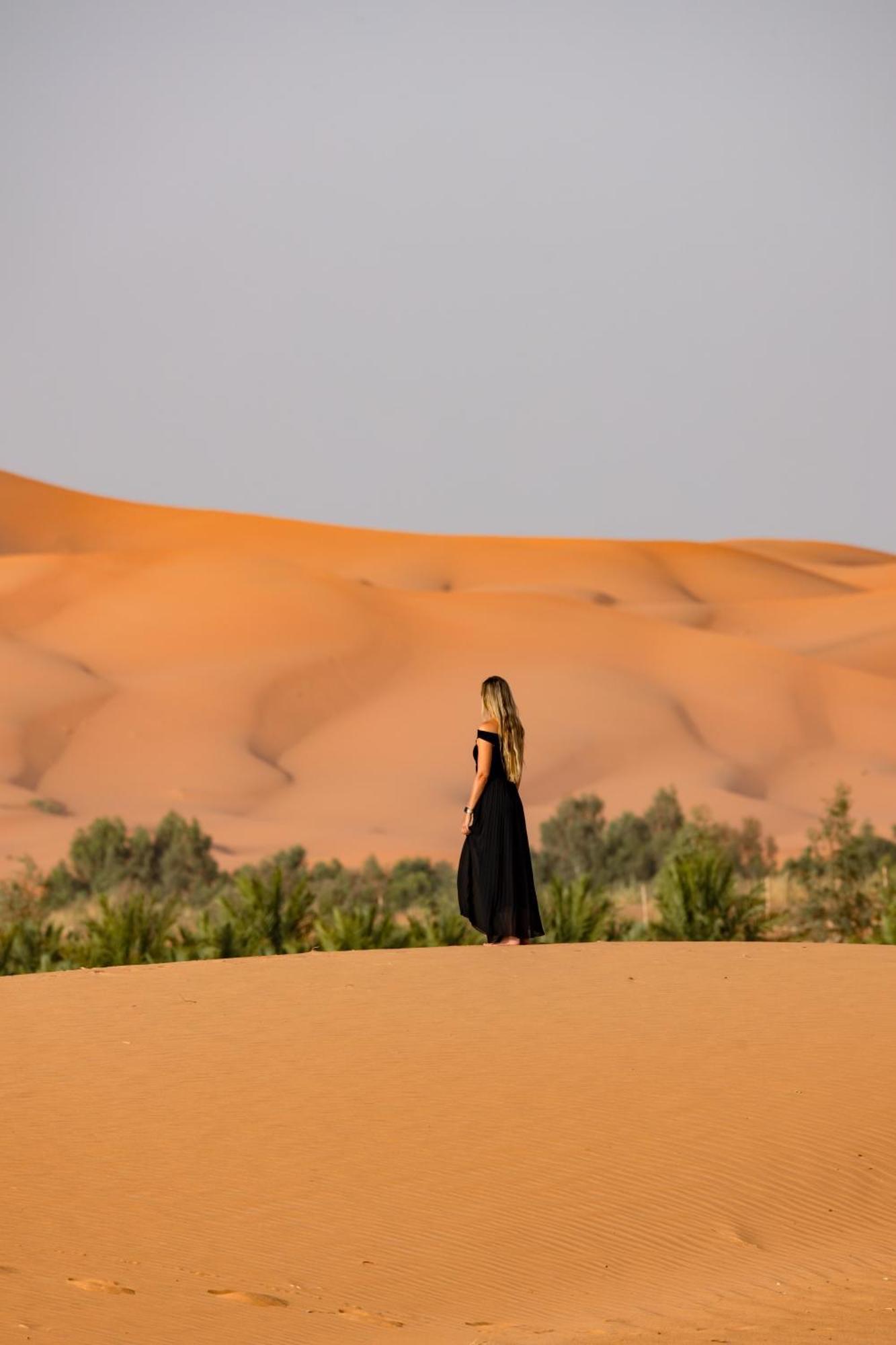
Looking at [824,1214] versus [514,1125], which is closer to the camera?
[824,1214]

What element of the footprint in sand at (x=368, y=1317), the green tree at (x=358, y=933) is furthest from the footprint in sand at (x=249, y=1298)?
the green tree at (x=358, y=933)

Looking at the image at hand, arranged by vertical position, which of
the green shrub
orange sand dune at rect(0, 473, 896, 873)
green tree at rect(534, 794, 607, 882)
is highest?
orange sand dune at rect(0, 473, 896, 873)

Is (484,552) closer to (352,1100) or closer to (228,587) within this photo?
(228,587)

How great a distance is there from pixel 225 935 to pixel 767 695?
56.7 metres

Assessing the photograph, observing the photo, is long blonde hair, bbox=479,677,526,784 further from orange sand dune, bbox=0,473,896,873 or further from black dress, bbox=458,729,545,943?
orange sand dune, bbox=0,473,896,873

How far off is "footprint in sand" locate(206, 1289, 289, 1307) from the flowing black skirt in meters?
6.35

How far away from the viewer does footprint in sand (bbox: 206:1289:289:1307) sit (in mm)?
5180

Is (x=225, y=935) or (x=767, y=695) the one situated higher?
(x=767, y=695)

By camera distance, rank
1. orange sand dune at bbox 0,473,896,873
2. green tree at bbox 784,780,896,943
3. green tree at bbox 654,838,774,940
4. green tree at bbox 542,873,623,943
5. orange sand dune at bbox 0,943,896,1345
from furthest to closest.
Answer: orange sand dune at bbox 0,473,896,873 → green tree at bbox 784,780,896,943 → green tree at bbox 654,838,774,940 → green tree at bbox 542,873,623,943 → orange sand dune at bbox 0,943,896,1345

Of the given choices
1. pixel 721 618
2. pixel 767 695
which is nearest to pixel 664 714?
pixel 767 695

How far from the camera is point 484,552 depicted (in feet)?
393

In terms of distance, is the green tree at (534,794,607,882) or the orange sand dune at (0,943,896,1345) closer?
the orange sand dune at (0,943,896,1345)

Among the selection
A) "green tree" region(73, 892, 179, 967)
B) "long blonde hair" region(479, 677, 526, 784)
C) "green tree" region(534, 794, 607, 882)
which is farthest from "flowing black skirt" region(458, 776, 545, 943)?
"green tree" region(534, 794, 607, 882)

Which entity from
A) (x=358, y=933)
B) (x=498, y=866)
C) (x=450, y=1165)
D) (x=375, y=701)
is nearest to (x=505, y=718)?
(x=498, y=866)
